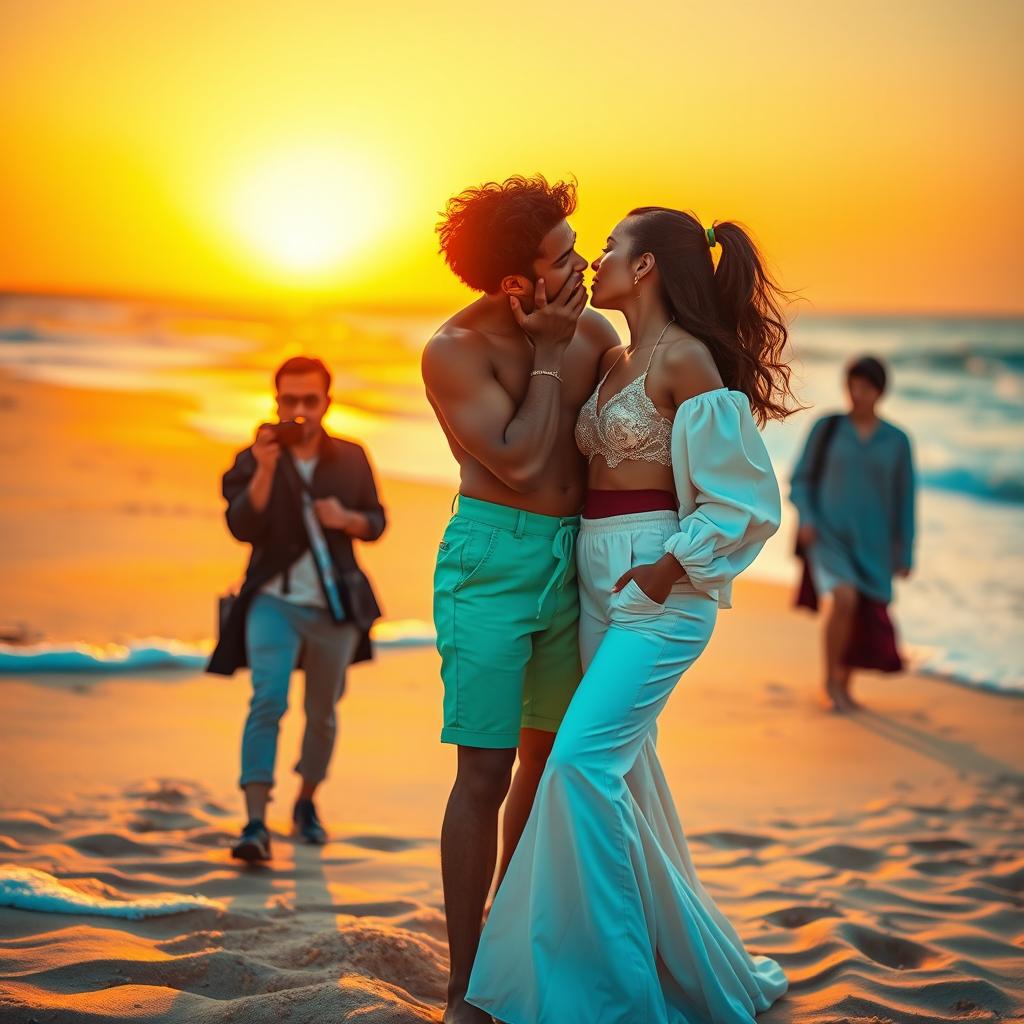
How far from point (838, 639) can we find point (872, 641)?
195mm

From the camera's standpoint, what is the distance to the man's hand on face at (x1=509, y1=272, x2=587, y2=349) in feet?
12.0

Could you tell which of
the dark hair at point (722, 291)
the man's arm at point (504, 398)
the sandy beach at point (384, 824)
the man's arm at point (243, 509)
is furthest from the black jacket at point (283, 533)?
the dark hair at point (722, 291)

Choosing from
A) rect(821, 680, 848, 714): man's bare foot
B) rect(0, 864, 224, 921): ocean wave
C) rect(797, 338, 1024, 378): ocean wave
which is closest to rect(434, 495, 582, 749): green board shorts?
rect(0, 864, 224, 921): ocean wave

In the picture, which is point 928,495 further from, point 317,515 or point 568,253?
point 568,253

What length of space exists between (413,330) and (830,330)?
16.6 m

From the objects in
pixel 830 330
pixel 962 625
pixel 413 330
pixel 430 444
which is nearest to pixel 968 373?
pixel 830 330

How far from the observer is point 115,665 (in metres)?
7.28

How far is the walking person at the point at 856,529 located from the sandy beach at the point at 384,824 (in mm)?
423

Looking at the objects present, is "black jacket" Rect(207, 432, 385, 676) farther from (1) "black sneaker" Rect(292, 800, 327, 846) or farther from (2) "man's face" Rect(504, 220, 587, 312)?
(2) "man's face" Rect(504, 220, 587, 312)

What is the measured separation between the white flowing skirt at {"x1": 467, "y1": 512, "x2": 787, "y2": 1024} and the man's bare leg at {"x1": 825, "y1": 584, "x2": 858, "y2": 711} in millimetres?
4524

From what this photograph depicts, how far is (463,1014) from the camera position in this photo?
3.52 meters

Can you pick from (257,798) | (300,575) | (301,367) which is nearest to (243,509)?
(300,575)

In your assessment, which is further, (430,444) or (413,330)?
(413,330)

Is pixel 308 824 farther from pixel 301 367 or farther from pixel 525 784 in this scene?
pixel 301 367
